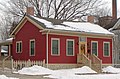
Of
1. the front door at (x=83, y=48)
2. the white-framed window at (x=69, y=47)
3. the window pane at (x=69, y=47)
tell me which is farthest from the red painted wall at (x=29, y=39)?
the front door at (x=83, y=48)

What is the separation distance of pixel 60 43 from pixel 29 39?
3.80 meters

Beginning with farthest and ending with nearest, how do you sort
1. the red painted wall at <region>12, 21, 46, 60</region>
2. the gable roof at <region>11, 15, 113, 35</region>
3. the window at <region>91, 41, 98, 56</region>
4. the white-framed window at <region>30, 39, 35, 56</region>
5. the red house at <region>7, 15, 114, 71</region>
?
the window at <region>91, 41, 98, 56</region>, the white-framed window at <region>30, 39, 35, 56</region>, the gable roof at <region>11, 15, 113, 35</region>, the red painted wall at <region>12, 21, 46, 60</region>, the red house at <region>7, 15, 114, 71</region>

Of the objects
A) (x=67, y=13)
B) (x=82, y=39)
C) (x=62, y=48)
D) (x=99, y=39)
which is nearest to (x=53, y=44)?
(x=62, y=48)

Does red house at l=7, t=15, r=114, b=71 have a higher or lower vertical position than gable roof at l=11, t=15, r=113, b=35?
lower

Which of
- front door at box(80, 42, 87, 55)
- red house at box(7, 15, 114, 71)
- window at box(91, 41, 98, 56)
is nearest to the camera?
red house at box(7, 15, 114, 71)

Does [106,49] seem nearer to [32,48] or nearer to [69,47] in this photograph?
[69,47]

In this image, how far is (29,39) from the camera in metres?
32.3

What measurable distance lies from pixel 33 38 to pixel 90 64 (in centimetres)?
659

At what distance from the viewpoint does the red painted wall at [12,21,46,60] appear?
30234mm

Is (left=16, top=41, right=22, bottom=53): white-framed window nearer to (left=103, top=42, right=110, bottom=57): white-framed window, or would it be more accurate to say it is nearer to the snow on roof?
the snow on roof

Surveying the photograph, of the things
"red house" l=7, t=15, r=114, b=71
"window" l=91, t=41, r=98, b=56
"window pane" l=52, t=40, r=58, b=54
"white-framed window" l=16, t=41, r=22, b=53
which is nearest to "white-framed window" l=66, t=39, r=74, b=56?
"red house" l=7, t=15, r=114, b=71

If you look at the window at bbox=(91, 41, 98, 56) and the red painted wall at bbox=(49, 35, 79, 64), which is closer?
the red painted wall at bbox=(49, 35, 79, 64)

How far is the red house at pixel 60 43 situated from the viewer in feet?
98.4

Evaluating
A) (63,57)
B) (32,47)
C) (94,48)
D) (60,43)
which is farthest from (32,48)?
(94,48)
